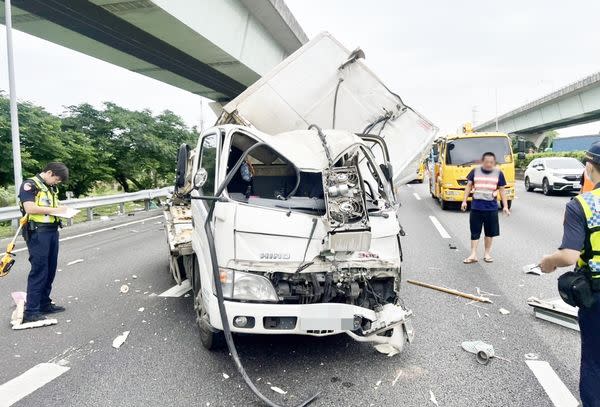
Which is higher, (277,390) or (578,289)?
(578,289)

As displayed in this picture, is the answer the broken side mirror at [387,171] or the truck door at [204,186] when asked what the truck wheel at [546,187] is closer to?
the broken side mirror at [387,171]

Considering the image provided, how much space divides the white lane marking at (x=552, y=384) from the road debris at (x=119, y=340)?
362 cm

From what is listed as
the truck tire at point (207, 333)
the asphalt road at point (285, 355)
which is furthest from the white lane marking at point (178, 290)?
the truck tire at point (207, 333)

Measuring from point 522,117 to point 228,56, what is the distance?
41423mm

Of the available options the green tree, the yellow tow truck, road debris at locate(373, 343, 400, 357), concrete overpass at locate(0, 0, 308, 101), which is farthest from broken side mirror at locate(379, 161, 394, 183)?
the green tree

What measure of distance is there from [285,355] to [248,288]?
924 millimetres

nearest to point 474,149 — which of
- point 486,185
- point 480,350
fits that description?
point 486,185

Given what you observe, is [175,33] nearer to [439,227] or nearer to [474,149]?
[439,227]

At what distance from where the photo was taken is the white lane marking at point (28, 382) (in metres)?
3.24

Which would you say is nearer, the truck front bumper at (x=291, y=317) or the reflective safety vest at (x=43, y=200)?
the truck front bumper at (x=291, y=317)

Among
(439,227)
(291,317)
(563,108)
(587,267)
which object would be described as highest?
(563,108)

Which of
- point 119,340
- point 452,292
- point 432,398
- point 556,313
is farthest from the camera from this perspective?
point 452,292

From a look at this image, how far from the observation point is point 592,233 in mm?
2469

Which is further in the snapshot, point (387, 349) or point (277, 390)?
point (387, 349)
